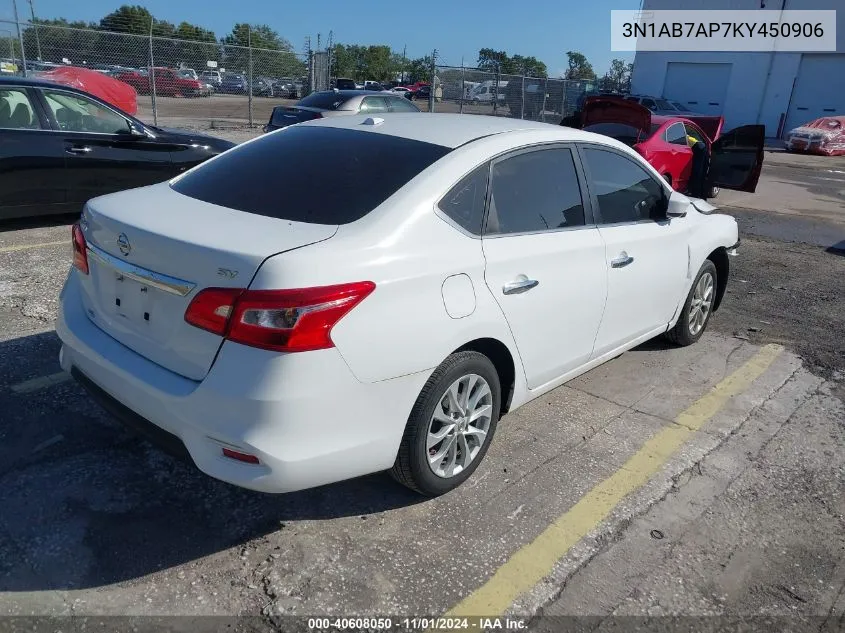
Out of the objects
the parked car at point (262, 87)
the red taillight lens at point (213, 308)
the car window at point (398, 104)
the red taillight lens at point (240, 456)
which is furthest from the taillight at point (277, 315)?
the parked car at point (262, 87)

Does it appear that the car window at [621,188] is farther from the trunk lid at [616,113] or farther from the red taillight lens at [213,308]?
the trunk lid at [616,113]

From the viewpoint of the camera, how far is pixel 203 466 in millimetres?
2455

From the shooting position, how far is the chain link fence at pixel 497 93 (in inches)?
909

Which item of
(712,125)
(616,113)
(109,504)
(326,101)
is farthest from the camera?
(712,125)

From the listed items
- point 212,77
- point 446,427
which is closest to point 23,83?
point 446,427

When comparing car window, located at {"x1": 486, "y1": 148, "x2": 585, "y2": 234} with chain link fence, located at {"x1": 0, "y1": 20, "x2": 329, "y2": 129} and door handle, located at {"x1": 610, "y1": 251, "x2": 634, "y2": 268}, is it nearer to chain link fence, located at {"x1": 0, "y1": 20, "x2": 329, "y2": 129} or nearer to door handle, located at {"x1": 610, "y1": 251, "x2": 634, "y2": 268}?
door handle, located at {"x1": 610, "y1": 251, "x2": 634, "y2": 268}

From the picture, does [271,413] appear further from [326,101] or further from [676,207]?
[326,101]

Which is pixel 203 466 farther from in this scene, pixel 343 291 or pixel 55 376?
pixel 55 376

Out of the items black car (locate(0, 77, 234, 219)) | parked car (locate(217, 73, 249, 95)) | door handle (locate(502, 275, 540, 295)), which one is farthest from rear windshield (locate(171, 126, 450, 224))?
parked car (locate(217, 73, 249, 95))

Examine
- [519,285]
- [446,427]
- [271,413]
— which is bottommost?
[446,427]

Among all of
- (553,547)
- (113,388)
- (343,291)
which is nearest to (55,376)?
(113,388)

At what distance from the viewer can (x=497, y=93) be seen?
23859 millimetres

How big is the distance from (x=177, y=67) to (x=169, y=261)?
694 inches

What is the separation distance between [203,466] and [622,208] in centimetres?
277
